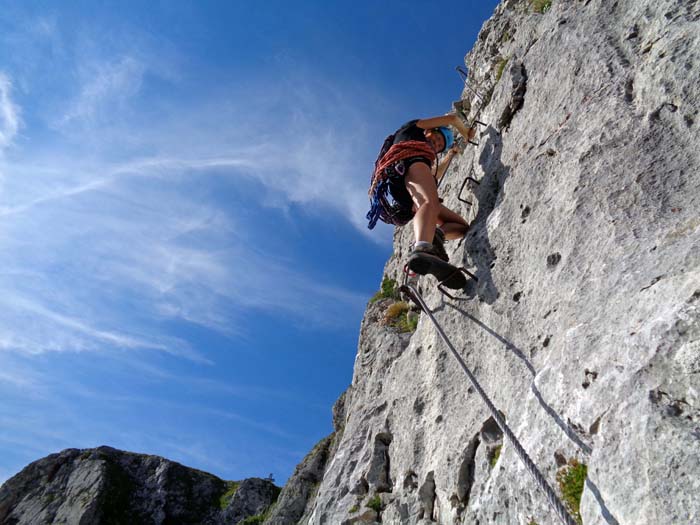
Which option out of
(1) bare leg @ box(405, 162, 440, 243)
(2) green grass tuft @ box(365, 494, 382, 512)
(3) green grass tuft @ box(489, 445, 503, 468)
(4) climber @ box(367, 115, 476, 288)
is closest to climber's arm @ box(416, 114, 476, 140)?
(4) climber @ box(367, 115, 476, 288)

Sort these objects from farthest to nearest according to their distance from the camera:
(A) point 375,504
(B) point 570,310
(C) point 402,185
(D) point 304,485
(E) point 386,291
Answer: (E) point 386,291 → (D) point 304,485 → (C) point 402,185 → (A) point 375,504 → (B) point 570,310

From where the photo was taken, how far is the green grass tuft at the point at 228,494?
15.4 metres

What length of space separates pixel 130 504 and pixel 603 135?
15.4 m

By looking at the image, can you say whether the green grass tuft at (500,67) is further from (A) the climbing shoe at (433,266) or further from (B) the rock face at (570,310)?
(A) the climbing shoe at (433,266)

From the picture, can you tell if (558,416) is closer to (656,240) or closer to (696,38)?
(656,240)

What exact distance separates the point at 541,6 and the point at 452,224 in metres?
3.87

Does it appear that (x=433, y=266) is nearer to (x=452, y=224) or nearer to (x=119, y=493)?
(x=452, y=224)

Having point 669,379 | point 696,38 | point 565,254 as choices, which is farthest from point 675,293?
point 696,38

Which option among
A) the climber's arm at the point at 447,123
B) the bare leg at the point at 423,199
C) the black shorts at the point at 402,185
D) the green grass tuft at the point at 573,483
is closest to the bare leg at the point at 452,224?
the bare leg at the point at 423,199

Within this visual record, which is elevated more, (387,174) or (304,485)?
(387,174)

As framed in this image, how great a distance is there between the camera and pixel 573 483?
3.50m

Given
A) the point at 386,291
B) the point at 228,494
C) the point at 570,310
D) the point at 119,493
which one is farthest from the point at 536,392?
the point at 119,493

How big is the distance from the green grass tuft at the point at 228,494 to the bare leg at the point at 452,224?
39.9ft

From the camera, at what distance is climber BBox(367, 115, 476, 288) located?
6.04 meters
